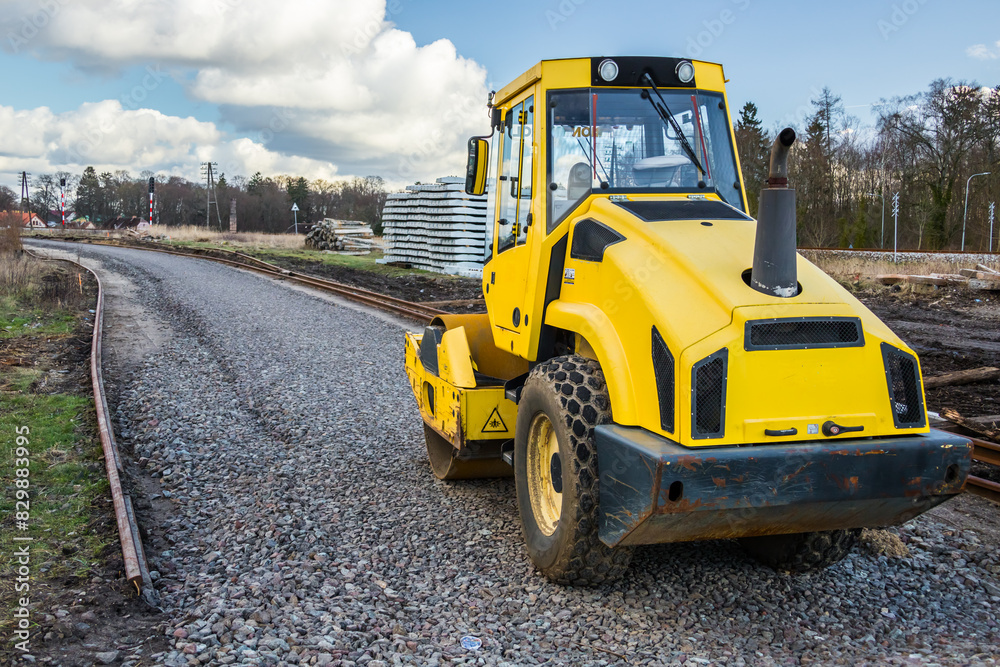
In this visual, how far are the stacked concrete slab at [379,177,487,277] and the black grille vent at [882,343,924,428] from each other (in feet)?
66.6

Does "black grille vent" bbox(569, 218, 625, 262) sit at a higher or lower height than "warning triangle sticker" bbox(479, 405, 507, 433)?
higher

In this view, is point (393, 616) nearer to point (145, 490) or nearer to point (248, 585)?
point (248, 585)

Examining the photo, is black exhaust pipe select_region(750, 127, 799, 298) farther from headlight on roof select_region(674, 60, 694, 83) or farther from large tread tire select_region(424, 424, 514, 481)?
large tread tire select_region(424, 424, 514, 481)

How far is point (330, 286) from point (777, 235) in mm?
18639

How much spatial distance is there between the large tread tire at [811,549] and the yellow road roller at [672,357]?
12mm

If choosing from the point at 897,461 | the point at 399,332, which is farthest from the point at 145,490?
the point at 399,332

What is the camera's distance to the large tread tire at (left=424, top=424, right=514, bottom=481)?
632 cm

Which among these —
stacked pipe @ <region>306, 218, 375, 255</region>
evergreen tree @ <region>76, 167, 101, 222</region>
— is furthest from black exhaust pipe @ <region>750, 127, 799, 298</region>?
evergreen tree @ <region>76, 167, 101, 222</region>

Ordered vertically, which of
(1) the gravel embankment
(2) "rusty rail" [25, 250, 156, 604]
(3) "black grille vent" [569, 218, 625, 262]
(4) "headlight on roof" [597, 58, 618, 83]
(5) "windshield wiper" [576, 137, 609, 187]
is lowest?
(1) the gravel embankment

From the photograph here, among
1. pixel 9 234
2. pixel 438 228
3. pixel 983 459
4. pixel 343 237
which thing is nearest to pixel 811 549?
pixel 983 459

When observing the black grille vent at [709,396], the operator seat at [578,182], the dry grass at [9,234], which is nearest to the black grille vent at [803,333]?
the black grille vent at [709,396]

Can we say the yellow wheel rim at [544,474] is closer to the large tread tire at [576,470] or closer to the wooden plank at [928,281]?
the large tread tire at [576,470]

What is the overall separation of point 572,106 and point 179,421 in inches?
225

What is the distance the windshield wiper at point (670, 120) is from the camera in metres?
4.94
